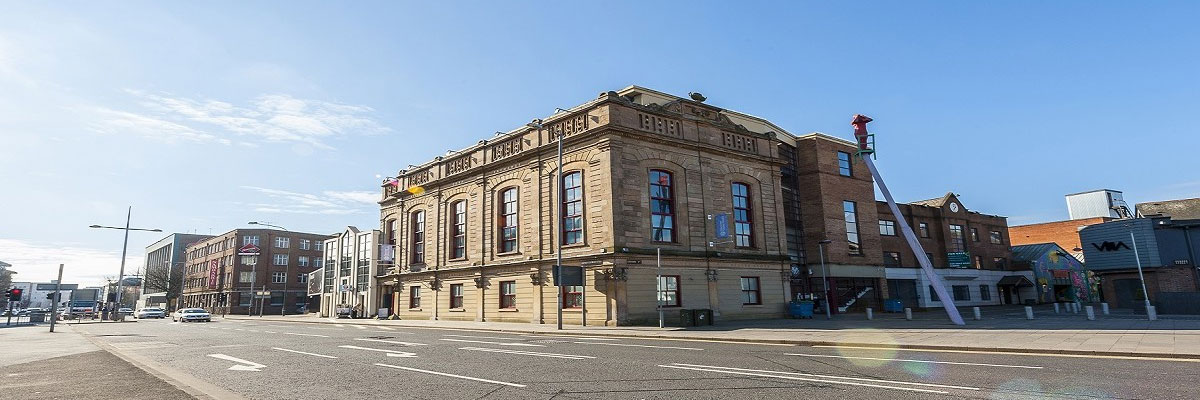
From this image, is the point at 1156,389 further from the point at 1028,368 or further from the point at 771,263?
the point at 771,263

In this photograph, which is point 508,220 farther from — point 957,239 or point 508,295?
point 957,239

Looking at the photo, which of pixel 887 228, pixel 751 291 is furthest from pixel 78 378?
pixel 887 228

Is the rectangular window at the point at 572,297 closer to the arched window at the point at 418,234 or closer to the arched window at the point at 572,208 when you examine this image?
the arched window at the point at 572,208

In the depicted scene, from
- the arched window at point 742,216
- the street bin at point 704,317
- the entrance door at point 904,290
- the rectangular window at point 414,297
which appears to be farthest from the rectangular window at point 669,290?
the entrance door at point 904,290

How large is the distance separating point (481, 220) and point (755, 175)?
670 inches

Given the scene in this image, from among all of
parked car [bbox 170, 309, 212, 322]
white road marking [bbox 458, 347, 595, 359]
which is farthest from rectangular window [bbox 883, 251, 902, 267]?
parked car [bbox 170, 309, 212, 322]

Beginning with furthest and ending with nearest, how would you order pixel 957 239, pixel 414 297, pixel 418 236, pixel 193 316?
1. pixel 957 239
2. pixel 193 316
3. pixel 418 236
4. pixel 414 297

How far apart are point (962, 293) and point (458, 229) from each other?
4296cm

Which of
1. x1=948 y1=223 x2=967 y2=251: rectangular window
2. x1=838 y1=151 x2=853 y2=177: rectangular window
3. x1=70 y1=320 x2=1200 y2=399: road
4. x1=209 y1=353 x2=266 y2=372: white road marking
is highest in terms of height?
x1=838 y1=151 x2=853 y2=177: rectangular window

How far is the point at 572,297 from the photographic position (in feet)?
102

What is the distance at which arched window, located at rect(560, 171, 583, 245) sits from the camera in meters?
31.9

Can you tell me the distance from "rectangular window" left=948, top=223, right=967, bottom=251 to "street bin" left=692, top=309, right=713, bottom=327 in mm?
35500

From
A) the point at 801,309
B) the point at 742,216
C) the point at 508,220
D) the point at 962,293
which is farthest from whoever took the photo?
the point at 962,293

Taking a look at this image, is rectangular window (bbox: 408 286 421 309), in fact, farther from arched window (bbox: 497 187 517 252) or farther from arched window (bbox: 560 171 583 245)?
arched window (bbox: 560 171 583 245)
